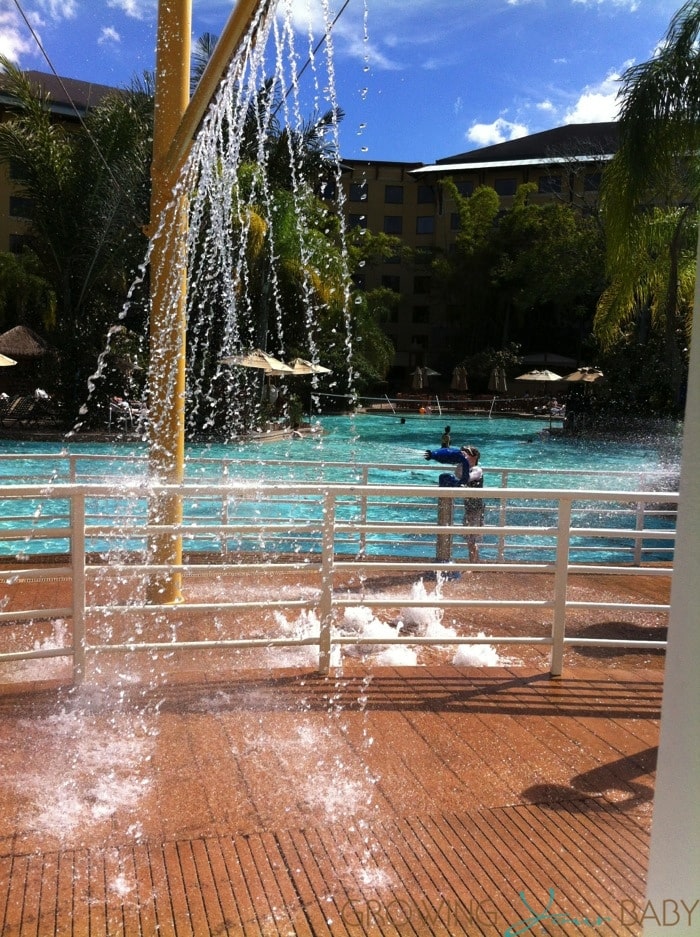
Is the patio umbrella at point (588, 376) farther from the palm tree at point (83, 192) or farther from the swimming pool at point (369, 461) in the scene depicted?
the palm tree at point (83, 192)

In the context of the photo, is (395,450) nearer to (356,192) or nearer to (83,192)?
(83,192)

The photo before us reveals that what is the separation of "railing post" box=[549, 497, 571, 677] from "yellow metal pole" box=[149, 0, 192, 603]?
92.3 inches

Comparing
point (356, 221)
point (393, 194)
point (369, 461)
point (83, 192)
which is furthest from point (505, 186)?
point (369, 461)

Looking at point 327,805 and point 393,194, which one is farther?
point 393,194

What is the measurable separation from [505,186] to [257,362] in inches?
1147

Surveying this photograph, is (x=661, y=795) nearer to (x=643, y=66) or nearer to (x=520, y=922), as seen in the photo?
(x=520, y=922)

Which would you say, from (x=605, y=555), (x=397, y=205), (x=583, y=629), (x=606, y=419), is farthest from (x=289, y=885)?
(x=397, y=205)

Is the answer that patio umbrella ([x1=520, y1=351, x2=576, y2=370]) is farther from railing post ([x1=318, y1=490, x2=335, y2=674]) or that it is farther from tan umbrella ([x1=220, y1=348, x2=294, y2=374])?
railing post ([x1=318, y1=490, x2=335, y2=674])

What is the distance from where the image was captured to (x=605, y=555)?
13.3m

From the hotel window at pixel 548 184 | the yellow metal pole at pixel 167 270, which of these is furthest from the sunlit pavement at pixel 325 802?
the hotel window at pixel 548 184

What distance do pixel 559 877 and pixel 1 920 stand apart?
160 cm

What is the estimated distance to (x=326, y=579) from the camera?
4.32 meters

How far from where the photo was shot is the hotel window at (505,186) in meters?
46.6

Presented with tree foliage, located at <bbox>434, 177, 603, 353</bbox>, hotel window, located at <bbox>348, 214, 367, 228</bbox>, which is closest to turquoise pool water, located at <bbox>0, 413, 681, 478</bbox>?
tree foliage, located at <bbox>434, 177, 603, 353</bbox>
